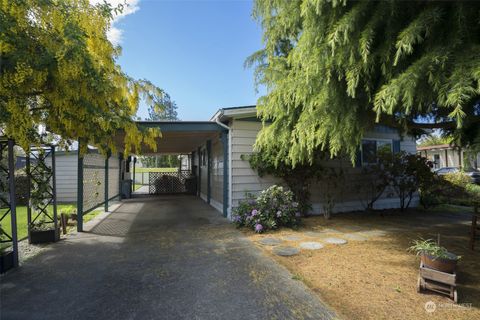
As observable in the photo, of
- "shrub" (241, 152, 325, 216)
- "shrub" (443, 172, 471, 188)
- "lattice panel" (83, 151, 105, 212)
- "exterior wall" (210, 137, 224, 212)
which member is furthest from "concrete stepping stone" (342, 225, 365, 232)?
"shrub" (443, 172, 471, 188)

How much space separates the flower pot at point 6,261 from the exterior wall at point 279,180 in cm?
A: 477

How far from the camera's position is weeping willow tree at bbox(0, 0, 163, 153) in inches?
136

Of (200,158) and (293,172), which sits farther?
(200,158)

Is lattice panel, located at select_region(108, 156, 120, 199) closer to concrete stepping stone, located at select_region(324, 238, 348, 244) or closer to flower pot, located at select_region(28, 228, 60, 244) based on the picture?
flower pot, located at select_region(28, 228, 60, 244)

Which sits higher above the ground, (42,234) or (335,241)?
(42,234)

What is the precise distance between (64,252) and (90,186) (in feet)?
15.1

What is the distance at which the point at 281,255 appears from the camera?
4.68m

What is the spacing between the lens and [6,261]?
13.4 ft

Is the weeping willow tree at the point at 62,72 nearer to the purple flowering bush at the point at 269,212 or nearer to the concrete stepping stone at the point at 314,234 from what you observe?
the purple flowering bush at the point at 269,212

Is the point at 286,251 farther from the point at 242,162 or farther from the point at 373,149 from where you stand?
the point at 373,149

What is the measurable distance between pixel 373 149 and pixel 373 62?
7873 millimetres

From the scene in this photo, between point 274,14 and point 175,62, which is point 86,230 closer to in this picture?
point 274,14

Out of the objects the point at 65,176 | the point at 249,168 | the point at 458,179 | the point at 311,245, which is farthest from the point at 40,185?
the point at 458,179

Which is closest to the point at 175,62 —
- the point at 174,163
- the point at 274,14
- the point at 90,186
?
the point at 90,186
